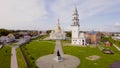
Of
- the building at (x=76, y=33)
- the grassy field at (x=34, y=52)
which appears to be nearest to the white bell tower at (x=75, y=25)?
the building at (x=76, y=33)

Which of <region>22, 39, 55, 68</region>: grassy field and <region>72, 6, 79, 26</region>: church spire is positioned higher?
<region>72, 6, 79, 26</region>: church spire

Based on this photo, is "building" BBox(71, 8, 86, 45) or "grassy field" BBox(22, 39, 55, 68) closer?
"grassy field" BBox(22, 39, 55, 68)

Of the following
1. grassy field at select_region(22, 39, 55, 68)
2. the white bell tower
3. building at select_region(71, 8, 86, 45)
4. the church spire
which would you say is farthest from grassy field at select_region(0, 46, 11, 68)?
the church spire

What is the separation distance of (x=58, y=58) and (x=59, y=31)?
180 ft

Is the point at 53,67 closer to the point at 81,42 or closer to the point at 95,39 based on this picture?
the point at 81,42

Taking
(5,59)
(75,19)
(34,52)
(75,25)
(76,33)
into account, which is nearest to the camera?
(5,59)

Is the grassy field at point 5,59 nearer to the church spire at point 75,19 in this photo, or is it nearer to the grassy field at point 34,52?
the grassy field at point 34,52

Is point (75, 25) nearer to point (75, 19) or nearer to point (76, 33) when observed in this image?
point (75, 19)

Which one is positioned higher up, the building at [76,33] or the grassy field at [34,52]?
the building at [76,33]

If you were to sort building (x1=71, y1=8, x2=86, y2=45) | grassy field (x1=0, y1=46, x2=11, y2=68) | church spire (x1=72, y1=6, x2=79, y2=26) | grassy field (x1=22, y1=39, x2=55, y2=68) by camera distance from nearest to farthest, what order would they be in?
grassy field (x1=0, y1=46, x2=11, y2=68) → grassy field (x1=22, y1=39, x2=55, y2=68) → building (x1=71, y1=8, x2=86, y2=45) → church spire (x1=72, y1=6, x2=79, y2=26)

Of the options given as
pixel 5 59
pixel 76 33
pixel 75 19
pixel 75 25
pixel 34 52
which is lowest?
pixel 5 59

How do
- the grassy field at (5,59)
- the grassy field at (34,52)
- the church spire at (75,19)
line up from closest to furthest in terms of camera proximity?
the grassy field at (5,59)
the grassy field at (34,52)
the church spire at (75,19)

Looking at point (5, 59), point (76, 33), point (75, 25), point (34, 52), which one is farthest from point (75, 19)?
point (5, 59)

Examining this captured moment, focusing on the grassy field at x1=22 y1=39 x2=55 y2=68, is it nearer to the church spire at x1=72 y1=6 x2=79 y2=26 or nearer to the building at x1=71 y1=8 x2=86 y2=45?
the building at x1=71 y1=8 x2=86 y2=45
